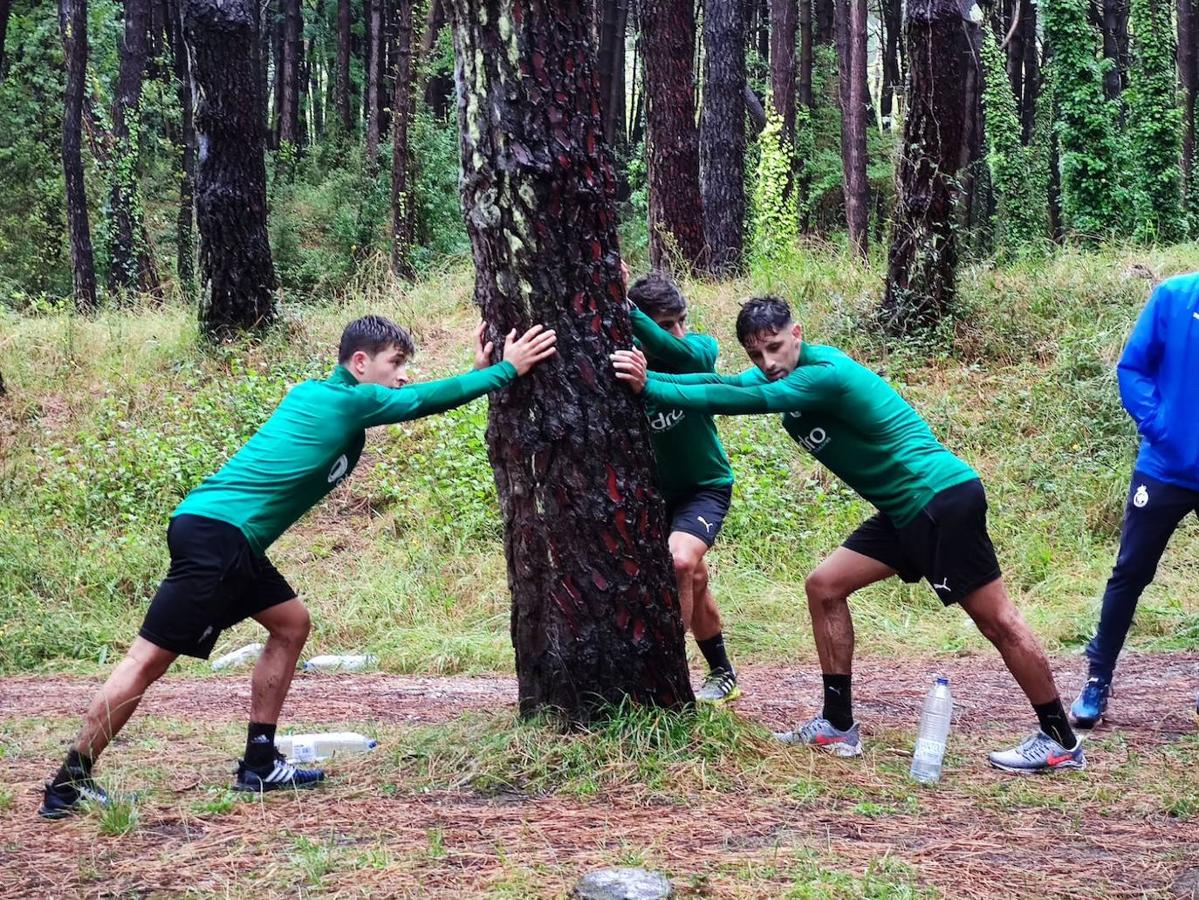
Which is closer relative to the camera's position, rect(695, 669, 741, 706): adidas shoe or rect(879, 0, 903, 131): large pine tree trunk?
rect(695, 669, 741, 706): adidas shoe

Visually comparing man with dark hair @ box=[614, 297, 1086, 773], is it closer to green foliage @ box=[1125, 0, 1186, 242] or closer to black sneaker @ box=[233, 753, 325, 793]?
black sneaker @ box=[233, 753, 325, 793]

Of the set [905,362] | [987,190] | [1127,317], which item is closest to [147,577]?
[905,362]

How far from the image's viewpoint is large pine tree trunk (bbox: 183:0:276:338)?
13.2m

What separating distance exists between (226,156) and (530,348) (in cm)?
980

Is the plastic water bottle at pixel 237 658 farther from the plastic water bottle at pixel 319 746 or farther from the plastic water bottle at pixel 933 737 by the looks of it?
the plastic water bottle at pixel 933 737

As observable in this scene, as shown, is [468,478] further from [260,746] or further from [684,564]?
[260,746]

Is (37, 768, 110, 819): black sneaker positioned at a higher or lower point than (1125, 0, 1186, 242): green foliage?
lower

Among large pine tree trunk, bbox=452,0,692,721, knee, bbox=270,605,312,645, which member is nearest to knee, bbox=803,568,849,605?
large pine tree trunk, bbox=452,0,692,721

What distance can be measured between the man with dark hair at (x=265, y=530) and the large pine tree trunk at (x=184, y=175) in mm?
10172

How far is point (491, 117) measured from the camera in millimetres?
4777

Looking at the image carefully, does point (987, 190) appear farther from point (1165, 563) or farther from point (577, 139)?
point (577, 139)

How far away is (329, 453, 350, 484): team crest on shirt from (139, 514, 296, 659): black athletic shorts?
17.3 inches

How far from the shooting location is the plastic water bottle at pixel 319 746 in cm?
541

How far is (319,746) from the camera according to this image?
5.47 meters
